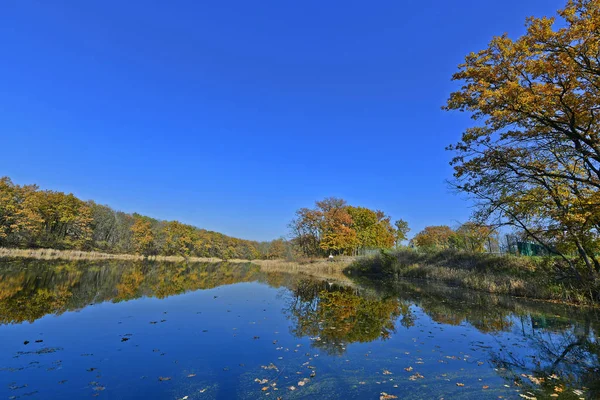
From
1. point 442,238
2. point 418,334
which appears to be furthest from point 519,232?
point 442,238

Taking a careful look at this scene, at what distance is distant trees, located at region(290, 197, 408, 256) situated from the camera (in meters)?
49.5

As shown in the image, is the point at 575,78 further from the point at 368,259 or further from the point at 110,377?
the point at 368,259

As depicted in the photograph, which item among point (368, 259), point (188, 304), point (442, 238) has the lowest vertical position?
point (188, 304)

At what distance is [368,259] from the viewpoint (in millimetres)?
37188

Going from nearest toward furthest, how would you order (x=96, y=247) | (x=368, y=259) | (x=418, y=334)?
1. (x=418, y=334)
2. (x=368, y=259)
3. (x=96, y=247)

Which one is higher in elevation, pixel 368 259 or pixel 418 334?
pixel 368 259

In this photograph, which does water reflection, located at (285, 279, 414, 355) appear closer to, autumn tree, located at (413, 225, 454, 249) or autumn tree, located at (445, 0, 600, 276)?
autumn tree, located at (445, 0, 600, 276)

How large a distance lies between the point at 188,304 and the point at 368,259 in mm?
27243

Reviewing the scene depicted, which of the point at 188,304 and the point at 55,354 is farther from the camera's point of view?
the point at 188,304

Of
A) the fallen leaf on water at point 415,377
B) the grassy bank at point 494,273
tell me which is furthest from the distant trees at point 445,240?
the fallen leaf on water at point 415,377

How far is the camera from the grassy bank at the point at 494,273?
15508mm

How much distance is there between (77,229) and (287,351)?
227ft

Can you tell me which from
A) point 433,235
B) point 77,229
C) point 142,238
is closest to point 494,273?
point 433,235

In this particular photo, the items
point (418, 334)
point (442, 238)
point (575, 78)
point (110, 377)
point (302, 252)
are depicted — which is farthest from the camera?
point (442, 238)
